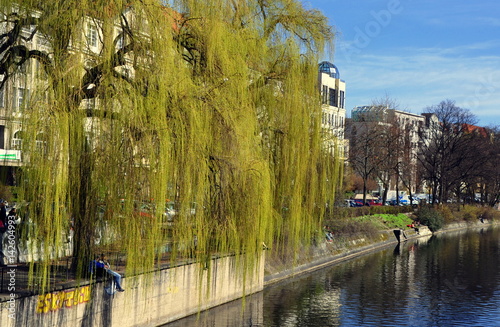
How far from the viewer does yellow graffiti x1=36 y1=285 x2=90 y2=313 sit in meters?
17.9

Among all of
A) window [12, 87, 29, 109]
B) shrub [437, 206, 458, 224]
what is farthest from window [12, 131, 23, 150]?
shrub [437, 206, 458, 224]

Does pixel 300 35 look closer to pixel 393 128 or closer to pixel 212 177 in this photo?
pixel 212 177

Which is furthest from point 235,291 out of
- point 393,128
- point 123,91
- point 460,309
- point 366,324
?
point 393,128

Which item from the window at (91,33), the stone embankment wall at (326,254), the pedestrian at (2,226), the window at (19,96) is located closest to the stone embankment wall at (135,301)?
the pedestrian at (2,226)

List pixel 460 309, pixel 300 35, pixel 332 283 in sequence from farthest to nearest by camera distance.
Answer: pixel 332 283
pixel 460 309
pixel 300 35

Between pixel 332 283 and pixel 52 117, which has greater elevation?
pixel 52 117

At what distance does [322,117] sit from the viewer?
95.4 ft

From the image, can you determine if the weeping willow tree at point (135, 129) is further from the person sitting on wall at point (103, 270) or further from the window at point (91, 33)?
the person sitting on wall at point (103, 270)

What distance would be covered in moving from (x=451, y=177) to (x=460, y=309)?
5679cm

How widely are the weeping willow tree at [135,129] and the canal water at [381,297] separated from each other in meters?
4.80

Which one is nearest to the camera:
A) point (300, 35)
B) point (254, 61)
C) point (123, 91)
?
point (123, 91)

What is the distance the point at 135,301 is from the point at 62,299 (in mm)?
3767

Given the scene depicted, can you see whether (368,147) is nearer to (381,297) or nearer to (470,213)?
(470,213)

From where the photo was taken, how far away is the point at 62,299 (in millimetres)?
18656
